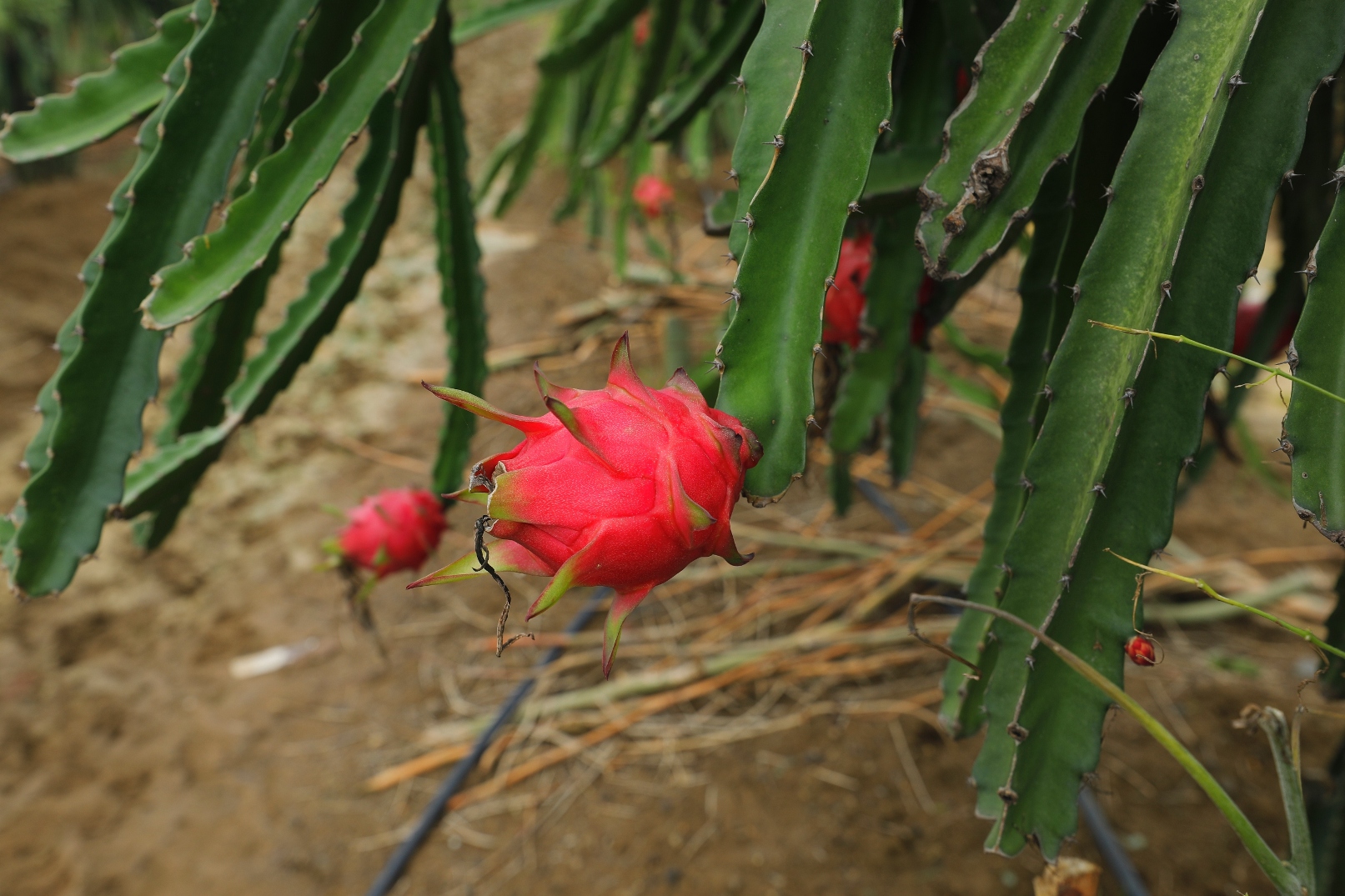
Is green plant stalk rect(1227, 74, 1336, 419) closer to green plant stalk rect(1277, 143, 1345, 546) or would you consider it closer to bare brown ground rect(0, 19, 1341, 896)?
green plant stalk rect(1277, 143, 1345, 546)

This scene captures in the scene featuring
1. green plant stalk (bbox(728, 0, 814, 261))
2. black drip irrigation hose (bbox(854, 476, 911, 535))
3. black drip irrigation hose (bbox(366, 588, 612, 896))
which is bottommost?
black drip irrigation hose (bbox(366, 588, 612, 896))

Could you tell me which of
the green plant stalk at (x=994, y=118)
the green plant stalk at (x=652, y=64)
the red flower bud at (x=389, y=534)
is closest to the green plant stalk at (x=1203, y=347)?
the green plant stalk at (x=994, y=118)

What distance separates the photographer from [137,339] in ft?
2.91

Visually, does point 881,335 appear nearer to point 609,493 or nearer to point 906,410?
point 906,410

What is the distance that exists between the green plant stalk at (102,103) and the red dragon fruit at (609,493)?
79cm

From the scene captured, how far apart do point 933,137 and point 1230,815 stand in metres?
0.72

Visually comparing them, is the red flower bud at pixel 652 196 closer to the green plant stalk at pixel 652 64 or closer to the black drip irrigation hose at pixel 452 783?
the green plant stalk at pixel 652 64

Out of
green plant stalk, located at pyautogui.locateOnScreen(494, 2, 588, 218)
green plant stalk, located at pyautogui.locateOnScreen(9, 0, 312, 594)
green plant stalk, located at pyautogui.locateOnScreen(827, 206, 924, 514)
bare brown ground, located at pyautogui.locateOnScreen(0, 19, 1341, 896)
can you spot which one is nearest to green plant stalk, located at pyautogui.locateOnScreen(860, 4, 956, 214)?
green plant stalk, located at pyautogui.locateOnScreen(827, 206, 924, 514)

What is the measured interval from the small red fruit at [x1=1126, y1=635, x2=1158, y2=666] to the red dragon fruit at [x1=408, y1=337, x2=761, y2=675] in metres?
0.32

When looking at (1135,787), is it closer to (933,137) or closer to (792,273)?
(933,137)

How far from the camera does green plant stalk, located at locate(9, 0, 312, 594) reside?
2.79 ft

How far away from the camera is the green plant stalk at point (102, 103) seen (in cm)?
99

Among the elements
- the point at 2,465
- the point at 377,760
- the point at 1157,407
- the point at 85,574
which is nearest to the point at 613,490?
the point at 1157,407

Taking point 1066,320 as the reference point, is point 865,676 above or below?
below
